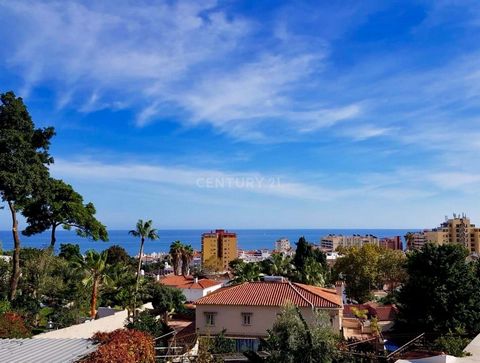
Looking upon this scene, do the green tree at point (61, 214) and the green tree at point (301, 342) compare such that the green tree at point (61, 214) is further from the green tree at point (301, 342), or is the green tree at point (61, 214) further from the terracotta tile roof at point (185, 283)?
the green tree at point (301, 342)

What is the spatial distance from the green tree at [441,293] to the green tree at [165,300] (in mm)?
20877

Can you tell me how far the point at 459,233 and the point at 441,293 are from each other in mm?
161279

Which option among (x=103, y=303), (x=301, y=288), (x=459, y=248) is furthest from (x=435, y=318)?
(x=103, y=303)

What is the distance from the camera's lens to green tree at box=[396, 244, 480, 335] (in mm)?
26578

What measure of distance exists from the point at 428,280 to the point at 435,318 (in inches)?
82.5

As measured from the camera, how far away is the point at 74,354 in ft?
37.3

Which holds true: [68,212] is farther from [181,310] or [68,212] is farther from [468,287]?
[468,287]

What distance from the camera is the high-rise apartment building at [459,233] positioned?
168625 mm

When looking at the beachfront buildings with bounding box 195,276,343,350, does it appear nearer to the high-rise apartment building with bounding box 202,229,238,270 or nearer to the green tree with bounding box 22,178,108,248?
the green tree with bounding box 22,178,108,248

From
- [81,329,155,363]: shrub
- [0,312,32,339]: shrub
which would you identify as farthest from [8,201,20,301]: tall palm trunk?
[81,329,155,363]: shrub

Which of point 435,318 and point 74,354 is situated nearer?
point 74,354

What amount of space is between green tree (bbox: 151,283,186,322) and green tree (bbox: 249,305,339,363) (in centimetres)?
2404

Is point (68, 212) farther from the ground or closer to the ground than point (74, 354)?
farther from the ground

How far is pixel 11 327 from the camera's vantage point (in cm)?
1920
